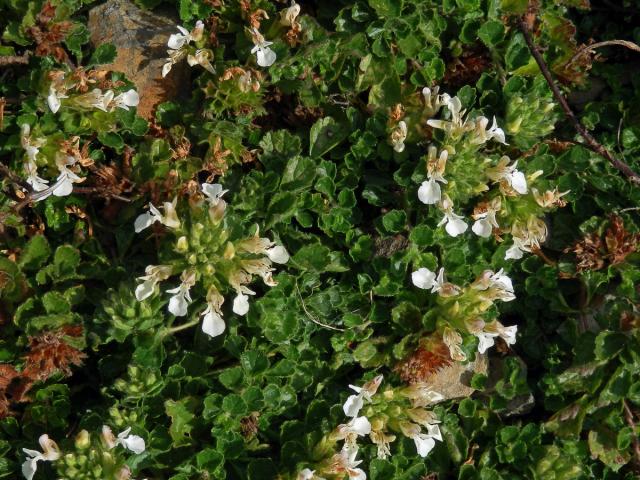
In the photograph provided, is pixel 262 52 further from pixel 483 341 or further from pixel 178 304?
pixel 483 341

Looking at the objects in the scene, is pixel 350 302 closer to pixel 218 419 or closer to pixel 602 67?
pixel 218 419

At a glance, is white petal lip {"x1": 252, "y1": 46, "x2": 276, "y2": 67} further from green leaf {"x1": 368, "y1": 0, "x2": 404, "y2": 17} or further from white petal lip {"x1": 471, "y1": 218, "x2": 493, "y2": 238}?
white petal lip {"x1": 471, "y1": 218, "x2": 493, "y2": 238}

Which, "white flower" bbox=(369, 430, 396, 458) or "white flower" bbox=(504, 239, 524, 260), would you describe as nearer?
"white flower" bbox=(369, 430, 396, 458)

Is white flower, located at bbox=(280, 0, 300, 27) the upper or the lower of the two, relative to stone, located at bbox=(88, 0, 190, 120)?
upper

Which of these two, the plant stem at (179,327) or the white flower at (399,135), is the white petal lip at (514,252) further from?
the plant stem at (179,327)

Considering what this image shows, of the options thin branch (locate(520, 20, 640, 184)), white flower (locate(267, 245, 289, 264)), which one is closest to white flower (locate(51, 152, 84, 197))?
white flower (locate(267, 245, 289, 264))

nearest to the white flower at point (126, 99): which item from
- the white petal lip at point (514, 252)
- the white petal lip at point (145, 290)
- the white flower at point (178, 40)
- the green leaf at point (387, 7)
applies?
the white flower at point (178, 40)

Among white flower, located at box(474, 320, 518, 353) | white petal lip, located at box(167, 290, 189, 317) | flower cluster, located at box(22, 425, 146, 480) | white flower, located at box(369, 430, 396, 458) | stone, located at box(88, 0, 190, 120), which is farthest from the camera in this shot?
stone, located at box(88, 0, 190, 120)
